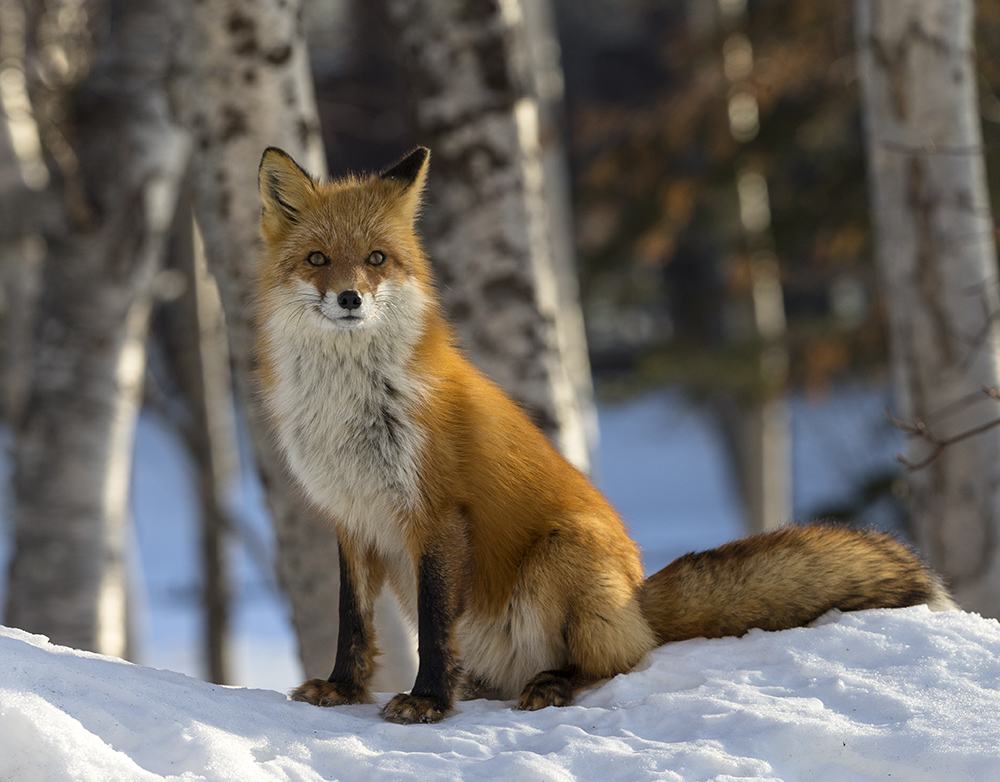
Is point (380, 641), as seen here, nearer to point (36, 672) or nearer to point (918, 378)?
point (36, 672)

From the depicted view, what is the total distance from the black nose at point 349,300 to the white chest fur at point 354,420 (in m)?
0.15

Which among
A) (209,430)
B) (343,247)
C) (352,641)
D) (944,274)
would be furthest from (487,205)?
(209,430)

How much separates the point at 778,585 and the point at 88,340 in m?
5.26

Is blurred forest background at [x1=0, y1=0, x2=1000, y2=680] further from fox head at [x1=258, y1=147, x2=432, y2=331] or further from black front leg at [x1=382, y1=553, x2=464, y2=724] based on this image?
black front leg at [x1=382, y1=553, x2=464, y2=724]

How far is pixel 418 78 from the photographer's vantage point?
5711mm

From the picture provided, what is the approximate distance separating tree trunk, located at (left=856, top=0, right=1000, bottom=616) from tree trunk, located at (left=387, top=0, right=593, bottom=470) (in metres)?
2.00

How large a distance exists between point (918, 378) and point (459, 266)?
8.73 feet

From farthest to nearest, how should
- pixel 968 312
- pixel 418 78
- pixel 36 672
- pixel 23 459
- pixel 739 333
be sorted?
pixel 739 333, pixel 23 459, pixel 418 78, pixel 968 312, pixel 36 672

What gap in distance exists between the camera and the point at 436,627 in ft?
10.8

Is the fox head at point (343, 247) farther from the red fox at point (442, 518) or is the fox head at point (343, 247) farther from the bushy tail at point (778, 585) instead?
the bushy tail at point (778, 585)

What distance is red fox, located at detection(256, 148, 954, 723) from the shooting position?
3.35 m

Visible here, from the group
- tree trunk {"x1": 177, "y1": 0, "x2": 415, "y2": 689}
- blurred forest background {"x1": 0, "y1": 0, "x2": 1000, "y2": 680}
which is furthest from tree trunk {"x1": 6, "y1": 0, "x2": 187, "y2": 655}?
tree trunk {"x1": 177, "y1": 0, "x2": 415, "y2": 689}

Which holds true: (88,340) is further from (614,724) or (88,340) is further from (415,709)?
(614,724)

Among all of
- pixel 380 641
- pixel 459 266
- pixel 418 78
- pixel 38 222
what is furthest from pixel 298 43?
pixel 38 222
